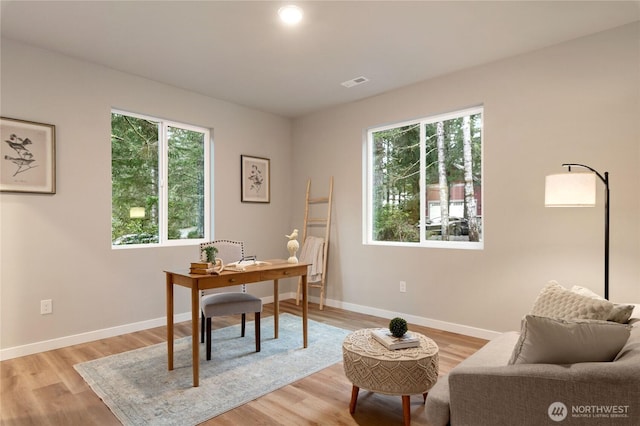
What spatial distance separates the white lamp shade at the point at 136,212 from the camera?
3.79m

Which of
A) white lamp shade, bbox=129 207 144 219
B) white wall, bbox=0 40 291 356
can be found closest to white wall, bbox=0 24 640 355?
white wall, bbox=0 40 291 356

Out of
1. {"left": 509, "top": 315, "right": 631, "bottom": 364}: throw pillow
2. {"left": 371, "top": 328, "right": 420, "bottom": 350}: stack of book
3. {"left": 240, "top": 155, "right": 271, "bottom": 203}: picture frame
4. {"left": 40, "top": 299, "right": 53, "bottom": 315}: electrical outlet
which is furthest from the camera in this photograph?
{"left": 240, "top": 155, "right": 271, "bottom": 203}: picture frame

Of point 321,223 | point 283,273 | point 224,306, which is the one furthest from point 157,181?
point 321,223

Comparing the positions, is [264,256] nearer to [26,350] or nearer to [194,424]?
[26,350]

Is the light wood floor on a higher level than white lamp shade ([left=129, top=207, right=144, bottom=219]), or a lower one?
lower

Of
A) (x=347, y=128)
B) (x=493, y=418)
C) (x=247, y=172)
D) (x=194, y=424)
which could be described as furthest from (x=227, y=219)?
(x=493, y=418)

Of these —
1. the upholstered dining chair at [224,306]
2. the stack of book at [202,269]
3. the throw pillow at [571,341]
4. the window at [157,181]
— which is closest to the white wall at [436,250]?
the window at [157,181]

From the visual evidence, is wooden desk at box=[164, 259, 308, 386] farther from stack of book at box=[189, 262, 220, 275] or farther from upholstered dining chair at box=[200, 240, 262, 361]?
upholstered dining chair at box=[200, 240, 262, 361]

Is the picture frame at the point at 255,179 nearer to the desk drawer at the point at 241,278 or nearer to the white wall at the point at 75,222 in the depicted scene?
the white wall at the point at 75,222

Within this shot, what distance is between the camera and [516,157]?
3.28 meters

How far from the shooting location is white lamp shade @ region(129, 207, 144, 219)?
379 cm

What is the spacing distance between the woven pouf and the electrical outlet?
2720 mm

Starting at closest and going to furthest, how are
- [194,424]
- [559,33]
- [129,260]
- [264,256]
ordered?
[194,424] → [559,33] → [129,260] → [264,256]

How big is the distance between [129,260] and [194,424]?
2.17m
